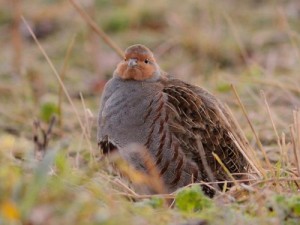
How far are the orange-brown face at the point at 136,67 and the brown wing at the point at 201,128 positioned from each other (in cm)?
14

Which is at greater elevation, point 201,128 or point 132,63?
point 132,63

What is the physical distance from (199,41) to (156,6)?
4.58 ft

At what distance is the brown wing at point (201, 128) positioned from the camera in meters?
4.50

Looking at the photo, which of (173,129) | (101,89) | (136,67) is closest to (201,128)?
(173,129)

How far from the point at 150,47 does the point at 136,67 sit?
444 centimetres

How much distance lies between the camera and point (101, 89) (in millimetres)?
7945

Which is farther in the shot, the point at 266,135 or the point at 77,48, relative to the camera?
the point at 77,48

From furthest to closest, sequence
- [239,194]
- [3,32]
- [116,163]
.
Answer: [3,32], [116,163], [239,194]

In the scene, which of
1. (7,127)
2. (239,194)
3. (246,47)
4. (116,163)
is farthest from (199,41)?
(239,194)

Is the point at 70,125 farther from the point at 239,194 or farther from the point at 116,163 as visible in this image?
the point at 239,194

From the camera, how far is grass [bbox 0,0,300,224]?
298 centimetres

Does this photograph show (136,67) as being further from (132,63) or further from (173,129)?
(173,129)

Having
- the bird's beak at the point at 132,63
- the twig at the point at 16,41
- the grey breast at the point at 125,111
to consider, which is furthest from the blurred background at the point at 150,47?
the bird's beak at the point at 132,63

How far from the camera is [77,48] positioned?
9555mm
